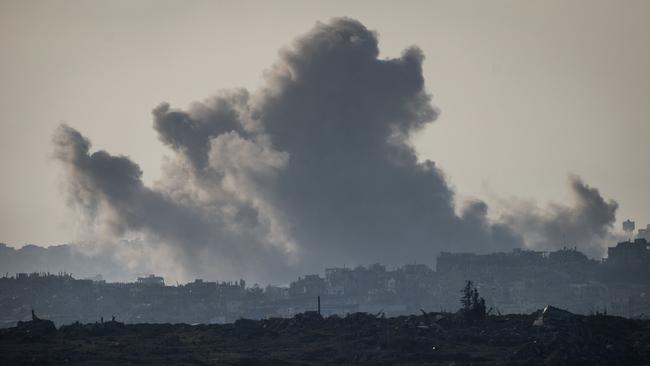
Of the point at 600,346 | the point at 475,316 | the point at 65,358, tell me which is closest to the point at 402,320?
the point at 475,316

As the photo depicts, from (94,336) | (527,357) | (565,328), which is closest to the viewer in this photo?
(527,357)

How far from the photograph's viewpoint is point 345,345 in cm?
11388

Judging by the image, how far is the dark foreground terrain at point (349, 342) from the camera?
344ft

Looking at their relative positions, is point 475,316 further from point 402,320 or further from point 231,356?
point 231,356

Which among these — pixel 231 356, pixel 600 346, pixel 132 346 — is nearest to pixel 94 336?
pixel 132 346

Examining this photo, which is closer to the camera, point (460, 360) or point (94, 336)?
point (460, 360)

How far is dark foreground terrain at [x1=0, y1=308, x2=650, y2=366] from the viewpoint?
344 ft

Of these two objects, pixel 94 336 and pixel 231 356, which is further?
pixel 94 336

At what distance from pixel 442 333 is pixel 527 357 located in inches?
528

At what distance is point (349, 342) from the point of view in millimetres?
115062

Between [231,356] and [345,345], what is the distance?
10.3 m

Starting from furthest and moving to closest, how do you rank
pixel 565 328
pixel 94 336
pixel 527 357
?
pixel 94 336 < pixel 565 328 < pixel 527 357

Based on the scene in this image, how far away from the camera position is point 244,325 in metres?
126

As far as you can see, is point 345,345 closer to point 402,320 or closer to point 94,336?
point 402,320
